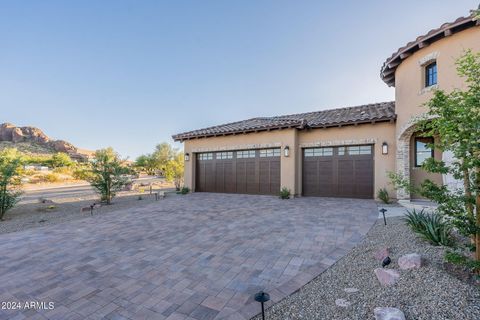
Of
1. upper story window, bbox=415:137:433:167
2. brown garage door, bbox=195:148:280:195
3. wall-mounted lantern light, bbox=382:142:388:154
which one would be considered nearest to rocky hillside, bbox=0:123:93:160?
brown garage door, bbox=195:148:280:195

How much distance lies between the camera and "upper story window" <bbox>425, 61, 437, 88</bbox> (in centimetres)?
767

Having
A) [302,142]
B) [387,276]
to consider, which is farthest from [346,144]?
[387,276]

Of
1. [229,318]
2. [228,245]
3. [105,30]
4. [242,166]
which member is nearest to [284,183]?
[242,166]

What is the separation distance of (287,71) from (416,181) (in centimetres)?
947

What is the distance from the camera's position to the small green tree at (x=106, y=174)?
10.9 meters

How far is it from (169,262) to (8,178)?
9953mm

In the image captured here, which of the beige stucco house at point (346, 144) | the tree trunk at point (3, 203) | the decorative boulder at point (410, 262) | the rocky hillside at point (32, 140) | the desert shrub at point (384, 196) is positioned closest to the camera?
the decorative boulder at point (410, 262)

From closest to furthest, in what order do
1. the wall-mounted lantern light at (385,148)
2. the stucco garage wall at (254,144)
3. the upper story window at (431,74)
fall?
the upper story window at (431,74) < the wall-mounted lantern light at (385,148) < the stucco garage wall at (254,144)

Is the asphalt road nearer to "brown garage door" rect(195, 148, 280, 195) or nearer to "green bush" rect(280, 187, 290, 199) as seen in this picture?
"brown garage door" rect(195, 148, 280, 195)

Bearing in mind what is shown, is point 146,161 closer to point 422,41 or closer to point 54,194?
point 54,194

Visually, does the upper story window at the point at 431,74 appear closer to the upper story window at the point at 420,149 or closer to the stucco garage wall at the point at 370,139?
the stucco garage wall at the point at 370,139

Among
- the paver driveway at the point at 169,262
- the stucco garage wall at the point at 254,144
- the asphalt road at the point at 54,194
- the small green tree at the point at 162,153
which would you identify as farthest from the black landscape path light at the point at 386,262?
the small green tree at the point at 162,153

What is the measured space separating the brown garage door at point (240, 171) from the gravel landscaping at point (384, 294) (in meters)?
8.29

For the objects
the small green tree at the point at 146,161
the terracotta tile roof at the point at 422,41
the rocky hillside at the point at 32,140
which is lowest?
the small green tree at the point at 146,161
